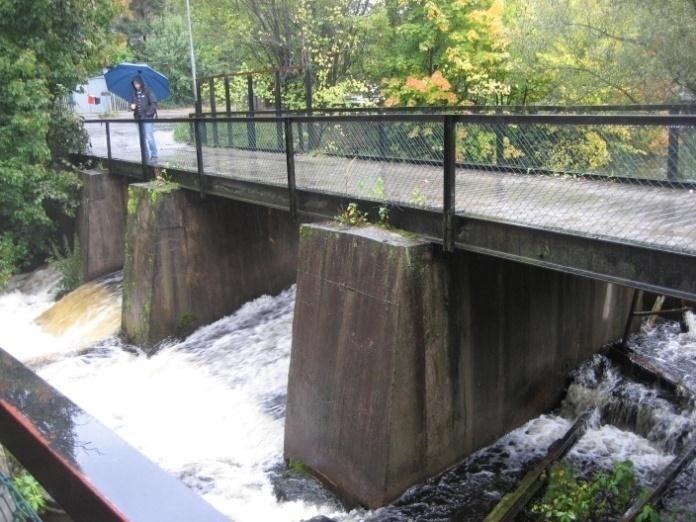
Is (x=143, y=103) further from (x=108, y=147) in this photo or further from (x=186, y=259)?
(x=186, y=259)

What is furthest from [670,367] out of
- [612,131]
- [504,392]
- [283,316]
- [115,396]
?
[115,396]

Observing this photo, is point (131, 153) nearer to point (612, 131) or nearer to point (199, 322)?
point (199, 322)

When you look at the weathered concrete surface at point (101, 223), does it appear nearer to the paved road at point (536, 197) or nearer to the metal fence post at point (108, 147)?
the metal fence post at point (108, 147)

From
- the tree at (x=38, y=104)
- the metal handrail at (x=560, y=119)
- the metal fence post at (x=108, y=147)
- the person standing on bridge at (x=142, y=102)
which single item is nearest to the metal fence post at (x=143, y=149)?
the person standing on bridge at (x=142, y=102)

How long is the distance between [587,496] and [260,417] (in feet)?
13.7

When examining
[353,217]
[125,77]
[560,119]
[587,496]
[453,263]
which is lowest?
[587,496]

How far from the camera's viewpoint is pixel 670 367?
9133mm

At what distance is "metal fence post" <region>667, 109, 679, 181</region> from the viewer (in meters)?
5.02

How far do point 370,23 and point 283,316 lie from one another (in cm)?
836

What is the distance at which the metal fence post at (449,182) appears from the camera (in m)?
6.32

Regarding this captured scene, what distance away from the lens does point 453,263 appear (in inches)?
271

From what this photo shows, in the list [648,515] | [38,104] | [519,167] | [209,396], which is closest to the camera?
[648,515]

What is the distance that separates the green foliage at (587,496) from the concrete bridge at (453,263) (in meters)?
1.15

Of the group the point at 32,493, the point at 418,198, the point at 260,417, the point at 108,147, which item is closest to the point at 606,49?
the point at 418,198
